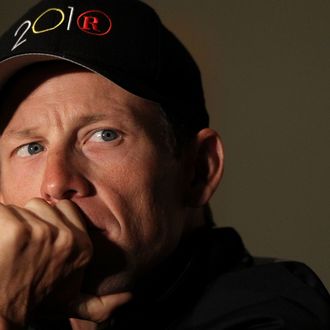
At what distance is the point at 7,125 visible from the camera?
1108mm

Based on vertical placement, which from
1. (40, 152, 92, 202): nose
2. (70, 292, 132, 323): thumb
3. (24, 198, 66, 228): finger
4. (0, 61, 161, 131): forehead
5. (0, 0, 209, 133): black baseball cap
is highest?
(0, 0, 209, 133): black baseball cap

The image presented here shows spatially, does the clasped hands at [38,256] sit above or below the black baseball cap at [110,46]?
below

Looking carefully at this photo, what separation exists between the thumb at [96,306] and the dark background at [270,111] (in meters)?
1.14

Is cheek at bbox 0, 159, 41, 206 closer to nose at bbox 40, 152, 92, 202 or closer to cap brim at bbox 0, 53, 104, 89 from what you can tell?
nose at bbox 40, 152, 92, 202

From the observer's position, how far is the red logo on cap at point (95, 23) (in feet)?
3.51

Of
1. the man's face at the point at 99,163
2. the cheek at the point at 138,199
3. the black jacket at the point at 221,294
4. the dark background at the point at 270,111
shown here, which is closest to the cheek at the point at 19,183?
the man's face at the point at 99,163

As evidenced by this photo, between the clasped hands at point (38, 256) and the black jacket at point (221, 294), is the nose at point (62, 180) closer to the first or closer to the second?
the clasped hands at point (38, 256)

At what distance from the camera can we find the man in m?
0.98

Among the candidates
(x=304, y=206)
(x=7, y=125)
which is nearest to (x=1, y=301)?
(x=7, y=125)

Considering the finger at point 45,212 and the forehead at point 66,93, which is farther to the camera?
the forehead at point 66,93

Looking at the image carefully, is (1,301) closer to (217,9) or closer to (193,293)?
(193,293)

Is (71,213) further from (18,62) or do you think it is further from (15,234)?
(18,62)

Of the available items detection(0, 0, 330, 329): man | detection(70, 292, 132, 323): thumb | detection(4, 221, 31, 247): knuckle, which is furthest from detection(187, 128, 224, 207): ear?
detection(4, 221, 31, 247): knuckle

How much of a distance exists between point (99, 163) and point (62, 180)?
0.09 meters
